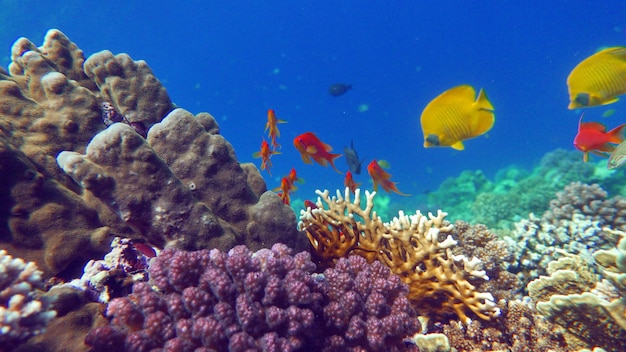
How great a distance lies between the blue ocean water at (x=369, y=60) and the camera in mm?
87875

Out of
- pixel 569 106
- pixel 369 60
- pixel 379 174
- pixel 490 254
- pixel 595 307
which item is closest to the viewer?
Result: pixel 595 307

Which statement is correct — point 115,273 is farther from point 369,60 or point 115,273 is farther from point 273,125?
point 369,60

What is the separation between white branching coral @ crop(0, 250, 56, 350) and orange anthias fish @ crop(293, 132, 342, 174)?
11.8 feet

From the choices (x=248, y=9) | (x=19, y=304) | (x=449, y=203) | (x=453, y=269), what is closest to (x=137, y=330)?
(x=19, y=304)

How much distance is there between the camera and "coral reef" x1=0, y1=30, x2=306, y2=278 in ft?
8.43

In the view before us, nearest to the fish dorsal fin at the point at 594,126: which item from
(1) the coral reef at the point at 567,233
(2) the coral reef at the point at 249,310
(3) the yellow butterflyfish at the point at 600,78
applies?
(3) the yellow butterflyfish at the point at 600,78

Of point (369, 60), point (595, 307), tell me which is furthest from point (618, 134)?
point (369, 60)

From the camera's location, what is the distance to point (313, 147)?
202 inches

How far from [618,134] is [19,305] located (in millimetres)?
7203

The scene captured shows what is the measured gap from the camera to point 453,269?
122 inches

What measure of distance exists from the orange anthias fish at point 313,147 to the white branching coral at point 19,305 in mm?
3599

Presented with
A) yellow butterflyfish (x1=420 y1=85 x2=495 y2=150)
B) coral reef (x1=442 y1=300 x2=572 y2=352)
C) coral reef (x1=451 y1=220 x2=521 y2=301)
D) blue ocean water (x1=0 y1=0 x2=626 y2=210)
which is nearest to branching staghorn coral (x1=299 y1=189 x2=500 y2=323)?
coral reef (x1=442 y1=300 x2=572 y2=352)

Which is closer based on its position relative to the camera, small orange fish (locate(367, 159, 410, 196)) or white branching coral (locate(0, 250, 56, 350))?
white branching coral (locate(0, 250, 56, 350))

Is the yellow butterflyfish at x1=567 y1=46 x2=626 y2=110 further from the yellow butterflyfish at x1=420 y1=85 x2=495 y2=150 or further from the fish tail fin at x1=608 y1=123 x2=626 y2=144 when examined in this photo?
the yellow butterflyfish at x1=420 y1=85 x2=495 y2=150
